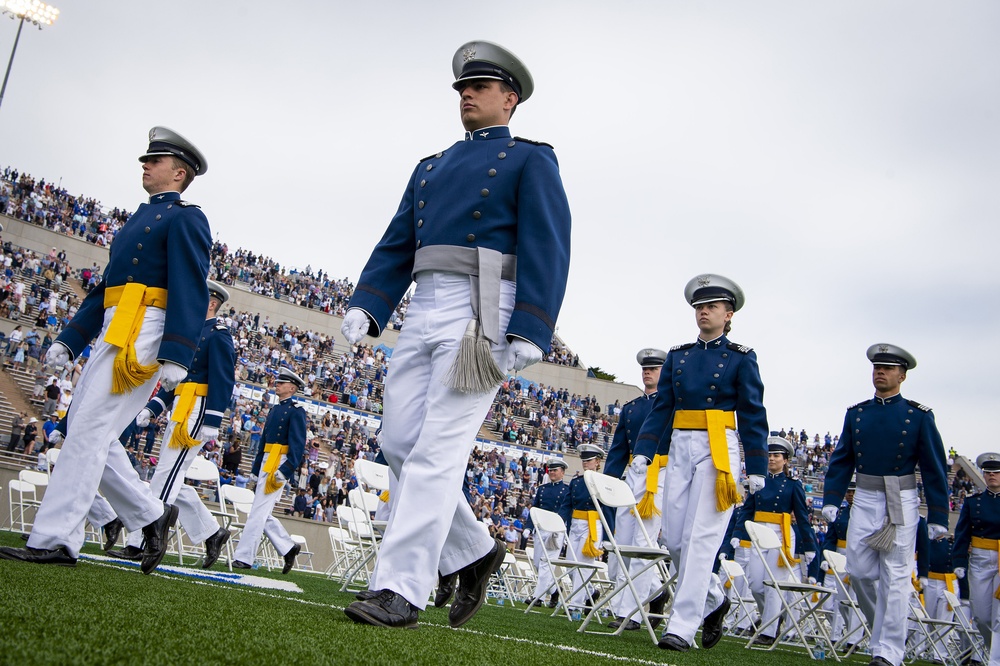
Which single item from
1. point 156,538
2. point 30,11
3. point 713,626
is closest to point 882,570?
point 713,626

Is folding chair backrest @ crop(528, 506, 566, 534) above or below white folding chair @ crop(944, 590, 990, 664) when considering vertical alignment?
above

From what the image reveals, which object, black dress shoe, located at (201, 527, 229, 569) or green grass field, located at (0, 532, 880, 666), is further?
black dress shoe, located at (201, 527, 229, 569)

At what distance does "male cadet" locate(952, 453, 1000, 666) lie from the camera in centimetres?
911

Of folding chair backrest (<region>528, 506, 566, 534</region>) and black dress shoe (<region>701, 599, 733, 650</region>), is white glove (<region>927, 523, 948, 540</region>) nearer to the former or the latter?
black dress shoe (<region>701, 599, 733, 650</region>)

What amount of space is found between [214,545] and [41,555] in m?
4.55

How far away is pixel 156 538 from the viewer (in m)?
5.18

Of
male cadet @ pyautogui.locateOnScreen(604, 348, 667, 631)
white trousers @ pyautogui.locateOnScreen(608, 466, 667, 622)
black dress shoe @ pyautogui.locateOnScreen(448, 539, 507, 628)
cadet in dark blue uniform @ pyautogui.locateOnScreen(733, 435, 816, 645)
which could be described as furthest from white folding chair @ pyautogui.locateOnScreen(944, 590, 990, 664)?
black dress shoe @ pyautogui.locateOnScreen(448, 539, 507, 628)

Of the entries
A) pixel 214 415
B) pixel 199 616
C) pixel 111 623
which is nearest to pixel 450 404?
pixel 199 616

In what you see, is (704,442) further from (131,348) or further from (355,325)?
(131,348)

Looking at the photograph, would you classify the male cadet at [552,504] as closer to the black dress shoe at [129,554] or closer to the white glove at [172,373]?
the black dress shoe at [129,554]

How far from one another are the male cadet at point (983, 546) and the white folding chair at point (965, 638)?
1.31 m

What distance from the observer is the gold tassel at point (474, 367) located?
3373 mm

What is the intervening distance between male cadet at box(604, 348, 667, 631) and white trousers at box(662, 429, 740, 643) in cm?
80

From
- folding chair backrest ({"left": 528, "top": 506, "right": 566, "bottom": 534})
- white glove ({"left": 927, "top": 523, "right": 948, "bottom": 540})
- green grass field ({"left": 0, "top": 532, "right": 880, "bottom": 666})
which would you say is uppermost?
white glove ({"left": 927, "top": 523, "right": 948, "bottom": 540})
